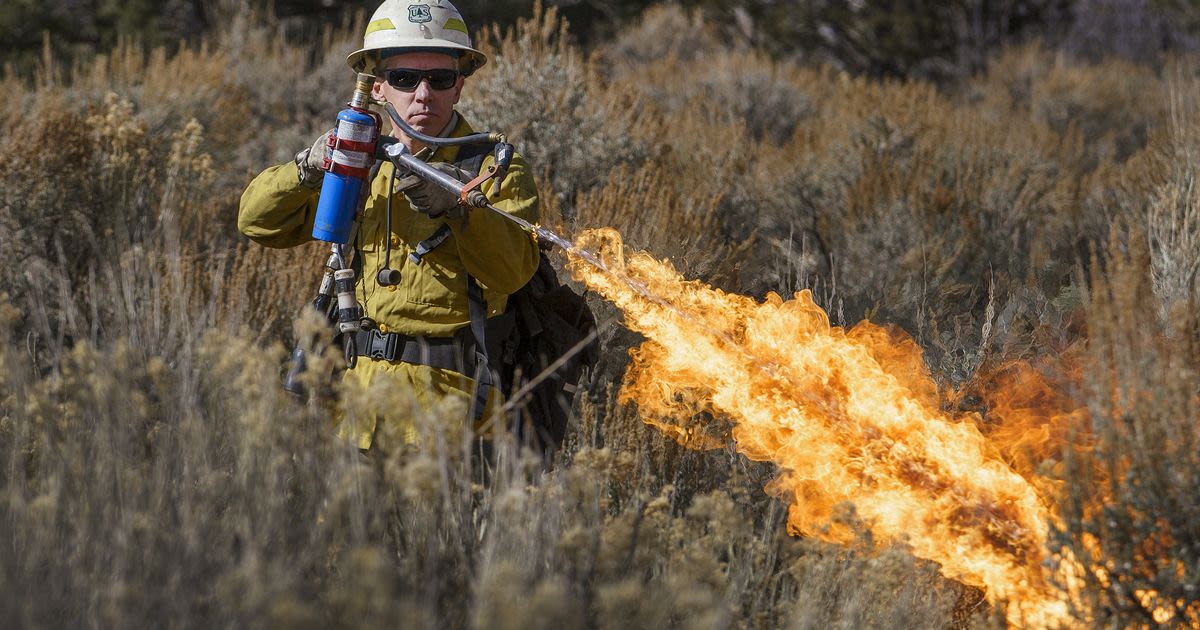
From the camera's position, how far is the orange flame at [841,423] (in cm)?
320

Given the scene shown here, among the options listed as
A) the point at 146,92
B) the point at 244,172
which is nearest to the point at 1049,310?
the point at 244,172

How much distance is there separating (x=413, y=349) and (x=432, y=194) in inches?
17.5

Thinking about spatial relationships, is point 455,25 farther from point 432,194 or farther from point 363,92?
point 432,194

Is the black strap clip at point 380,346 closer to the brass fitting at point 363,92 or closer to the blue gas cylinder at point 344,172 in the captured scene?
the blue gas cylinder at point 344,172

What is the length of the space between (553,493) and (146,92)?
7.07 m

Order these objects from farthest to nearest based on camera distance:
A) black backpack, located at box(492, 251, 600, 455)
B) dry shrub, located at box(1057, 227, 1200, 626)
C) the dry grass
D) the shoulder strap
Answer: black backpack, located at box(492, 251, 600, 455) < the shoulder strap < dry shrub, located at box(1057, 227, 1200, 626) < the dry grass

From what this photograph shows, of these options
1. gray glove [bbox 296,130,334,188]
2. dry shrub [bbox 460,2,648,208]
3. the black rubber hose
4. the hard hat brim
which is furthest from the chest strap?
dry shrub [bbox 460,2,648,208]

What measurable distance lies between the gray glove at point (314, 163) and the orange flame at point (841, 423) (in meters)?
0.86

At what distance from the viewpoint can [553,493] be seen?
2.70 m

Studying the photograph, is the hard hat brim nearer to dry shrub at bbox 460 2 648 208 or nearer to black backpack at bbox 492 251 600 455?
black backpack at bbox 492 251 600 455

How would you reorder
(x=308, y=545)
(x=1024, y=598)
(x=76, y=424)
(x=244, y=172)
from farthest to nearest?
1. (x=244, y=172)
2. (x=1024, y=598)
3. (x=76, y=424)
4. (x=308, y=545)

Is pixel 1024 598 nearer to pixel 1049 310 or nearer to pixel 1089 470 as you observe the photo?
pixel 1089 470

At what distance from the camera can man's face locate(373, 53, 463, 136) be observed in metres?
3.28

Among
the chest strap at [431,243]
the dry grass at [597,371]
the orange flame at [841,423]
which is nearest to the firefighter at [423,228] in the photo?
the chest strap at [431,243]
